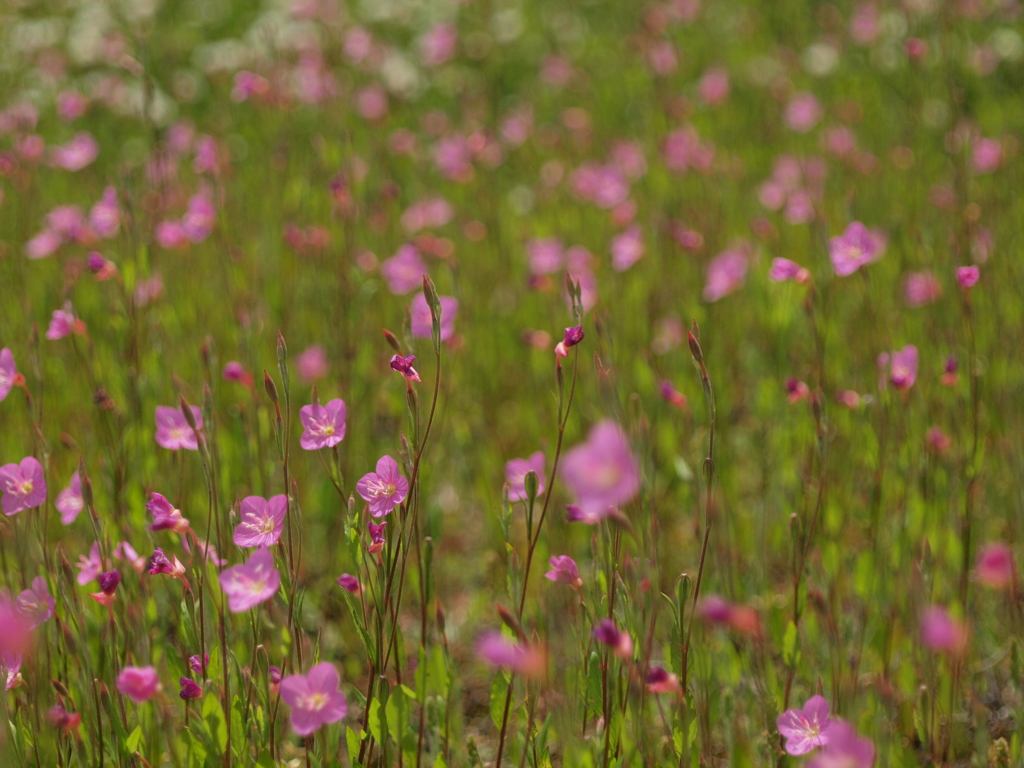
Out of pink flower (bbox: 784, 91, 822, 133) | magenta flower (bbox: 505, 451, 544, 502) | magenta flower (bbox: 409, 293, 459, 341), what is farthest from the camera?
pink flower (bbox: 784, 91, 822, 133)

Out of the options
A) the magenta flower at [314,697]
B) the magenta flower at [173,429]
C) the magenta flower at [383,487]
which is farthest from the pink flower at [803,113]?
the magenta flower at [314,697]

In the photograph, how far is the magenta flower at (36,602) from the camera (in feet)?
5.12

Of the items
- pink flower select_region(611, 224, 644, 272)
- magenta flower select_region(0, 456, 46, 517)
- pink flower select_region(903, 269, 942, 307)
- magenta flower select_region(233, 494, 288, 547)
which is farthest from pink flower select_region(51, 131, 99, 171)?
pink flower select_region(903, 269, 942, 307)

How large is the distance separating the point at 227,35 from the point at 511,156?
4.67m

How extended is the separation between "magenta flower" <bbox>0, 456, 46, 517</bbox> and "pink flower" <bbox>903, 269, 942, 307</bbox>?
230 cm

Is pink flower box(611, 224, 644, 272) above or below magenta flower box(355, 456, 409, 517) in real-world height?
below

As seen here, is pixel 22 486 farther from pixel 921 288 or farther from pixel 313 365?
pixel 921 288

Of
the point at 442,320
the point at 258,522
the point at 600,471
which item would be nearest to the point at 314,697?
the point at 258,522

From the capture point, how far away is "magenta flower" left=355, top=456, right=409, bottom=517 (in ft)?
4.94

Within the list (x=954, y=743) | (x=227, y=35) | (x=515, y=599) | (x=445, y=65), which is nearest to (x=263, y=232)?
(x=515, y=599)

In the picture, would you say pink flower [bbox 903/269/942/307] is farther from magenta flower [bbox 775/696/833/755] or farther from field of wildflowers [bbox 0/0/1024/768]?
magenta flower [bbox 775/696/833/755]

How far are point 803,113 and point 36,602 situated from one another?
4443mm

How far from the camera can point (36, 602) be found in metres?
1.62

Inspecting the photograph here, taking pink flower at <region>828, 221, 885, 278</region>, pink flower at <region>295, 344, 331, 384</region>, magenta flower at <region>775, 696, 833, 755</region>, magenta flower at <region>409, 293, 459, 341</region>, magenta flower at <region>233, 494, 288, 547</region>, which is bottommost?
pink flower at <region>295, 344, 331, 384</region>
